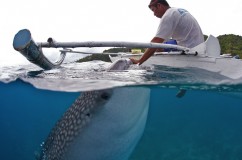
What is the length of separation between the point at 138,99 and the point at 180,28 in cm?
333

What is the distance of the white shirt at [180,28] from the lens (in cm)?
632

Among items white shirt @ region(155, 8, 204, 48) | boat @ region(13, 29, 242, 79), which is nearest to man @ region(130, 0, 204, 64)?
white shirt @ region(155, 8, 204, 48)

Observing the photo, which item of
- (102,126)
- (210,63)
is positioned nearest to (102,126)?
(102,126)

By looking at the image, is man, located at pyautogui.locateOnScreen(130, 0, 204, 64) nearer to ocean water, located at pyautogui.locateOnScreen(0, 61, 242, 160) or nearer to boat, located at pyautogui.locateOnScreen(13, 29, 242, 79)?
boat, located at pyautogui.locateOnScreen(13, 29, 242, 79)

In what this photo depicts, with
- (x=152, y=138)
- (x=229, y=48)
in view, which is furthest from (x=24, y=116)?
(x=229, y=48)

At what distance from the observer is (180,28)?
21.5 feet

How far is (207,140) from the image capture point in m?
24.1

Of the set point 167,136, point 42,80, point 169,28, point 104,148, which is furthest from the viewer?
point 167,136

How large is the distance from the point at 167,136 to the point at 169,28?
1793 centimetres

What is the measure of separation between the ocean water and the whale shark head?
118mm

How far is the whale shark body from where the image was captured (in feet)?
11.5

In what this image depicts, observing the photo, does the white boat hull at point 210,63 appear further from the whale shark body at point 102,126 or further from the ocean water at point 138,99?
the whale shark body at point 102,126

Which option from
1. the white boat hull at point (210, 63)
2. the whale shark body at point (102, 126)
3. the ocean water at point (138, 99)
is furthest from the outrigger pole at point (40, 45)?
the whale shark body at point (102, 126)

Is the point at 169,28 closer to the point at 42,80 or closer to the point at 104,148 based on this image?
the point at 42,80
